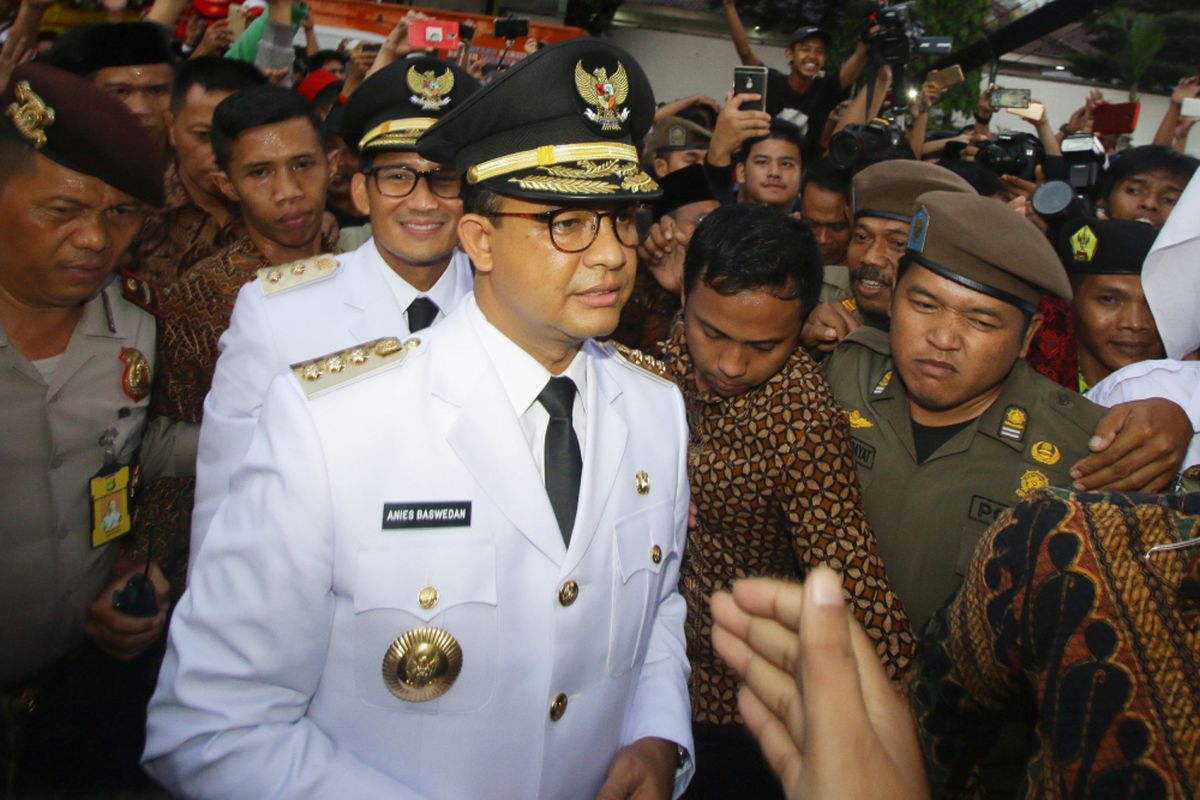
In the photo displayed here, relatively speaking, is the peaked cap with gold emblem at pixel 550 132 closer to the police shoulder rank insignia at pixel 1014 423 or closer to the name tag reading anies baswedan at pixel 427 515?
the name tag reading anies baswedan at pixel 427 515

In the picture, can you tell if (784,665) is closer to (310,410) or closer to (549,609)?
(549,609)

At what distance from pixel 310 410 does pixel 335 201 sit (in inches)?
145

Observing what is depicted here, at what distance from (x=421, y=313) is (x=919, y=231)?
62.8 inches

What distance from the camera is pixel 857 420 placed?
2.45 m

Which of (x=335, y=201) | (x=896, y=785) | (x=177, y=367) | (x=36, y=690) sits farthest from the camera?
A: (x=335, y=201)

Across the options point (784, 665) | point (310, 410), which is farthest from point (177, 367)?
point (784, 665)

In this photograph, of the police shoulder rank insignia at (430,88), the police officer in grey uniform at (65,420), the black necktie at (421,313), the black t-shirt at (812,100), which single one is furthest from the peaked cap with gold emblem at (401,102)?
the black t-shirt at (812,100)

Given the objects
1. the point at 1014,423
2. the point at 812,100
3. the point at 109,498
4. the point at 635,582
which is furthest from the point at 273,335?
the point at 812,100

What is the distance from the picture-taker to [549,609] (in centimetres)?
160

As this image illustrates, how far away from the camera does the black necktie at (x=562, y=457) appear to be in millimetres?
1693

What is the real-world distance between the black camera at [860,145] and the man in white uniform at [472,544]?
2476 mm

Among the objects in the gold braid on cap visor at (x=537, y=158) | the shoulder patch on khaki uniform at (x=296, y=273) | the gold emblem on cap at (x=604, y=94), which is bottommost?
the shoulder patch on khaki uniform at (x=296, y=273)

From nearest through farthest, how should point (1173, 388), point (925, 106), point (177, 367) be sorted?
point (1173, 388) → point (177, 367) → point (925, 106)

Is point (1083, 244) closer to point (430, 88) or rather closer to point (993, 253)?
point (993, 253)
